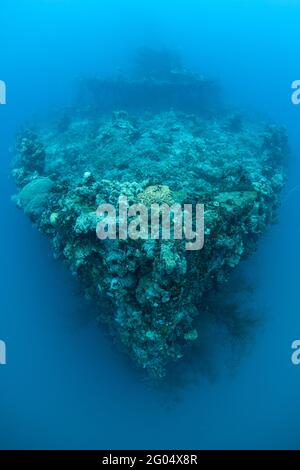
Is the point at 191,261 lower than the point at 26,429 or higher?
higher

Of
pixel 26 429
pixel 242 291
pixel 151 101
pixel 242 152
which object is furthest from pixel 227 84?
pixel 26 429

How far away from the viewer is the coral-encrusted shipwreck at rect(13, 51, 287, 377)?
5.83 m

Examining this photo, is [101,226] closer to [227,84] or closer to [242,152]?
[242,152]

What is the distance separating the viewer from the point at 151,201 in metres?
6.23

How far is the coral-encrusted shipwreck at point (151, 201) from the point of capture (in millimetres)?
5832

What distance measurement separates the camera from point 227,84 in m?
19.2

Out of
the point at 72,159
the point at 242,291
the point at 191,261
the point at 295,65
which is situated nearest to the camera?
the point at 191,261

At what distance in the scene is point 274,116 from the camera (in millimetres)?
17109

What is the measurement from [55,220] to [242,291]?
596 centimetres
